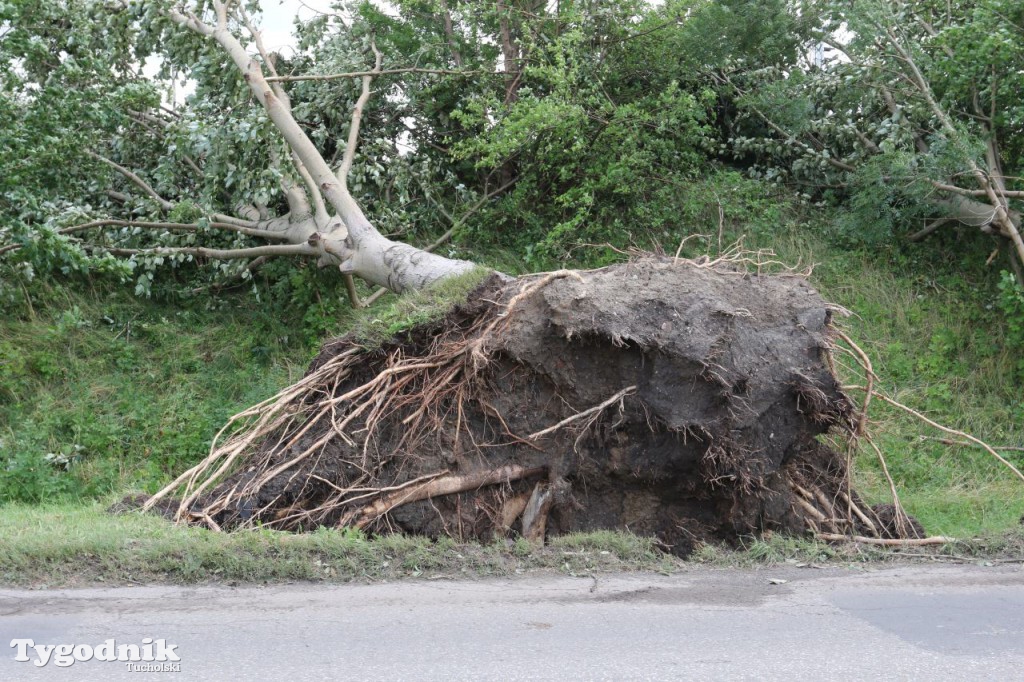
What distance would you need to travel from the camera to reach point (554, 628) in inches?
185

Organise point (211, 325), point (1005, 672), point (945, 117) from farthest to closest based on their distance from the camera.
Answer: point (211, 325), point (945, 117), point (1005, 672)

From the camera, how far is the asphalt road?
4.15 meters

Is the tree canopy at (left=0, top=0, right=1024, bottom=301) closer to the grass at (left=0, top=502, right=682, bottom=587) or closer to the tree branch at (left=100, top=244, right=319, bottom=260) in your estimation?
the tree branch at (left=100, top=244, right=319, bottom=260)

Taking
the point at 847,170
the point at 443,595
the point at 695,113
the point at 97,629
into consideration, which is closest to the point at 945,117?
the point at 847,170

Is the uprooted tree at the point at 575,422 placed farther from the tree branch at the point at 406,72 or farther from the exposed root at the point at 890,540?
the tree branch at the point at 406,72

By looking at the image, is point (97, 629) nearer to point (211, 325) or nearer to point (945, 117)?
point (211, 325)

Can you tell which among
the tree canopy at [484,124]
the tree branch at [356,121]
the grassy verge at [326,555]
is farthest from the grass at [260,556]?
the tree branch at [356,121]

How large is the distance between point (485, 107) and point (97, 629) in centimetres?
785

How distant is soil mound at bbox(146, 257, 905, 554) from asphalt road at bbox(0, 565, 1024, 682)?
48.1 inches

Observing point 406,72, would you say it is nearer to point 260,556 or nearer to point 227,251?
point 227,251

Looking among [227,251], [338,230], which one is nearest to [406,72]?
[338,230]

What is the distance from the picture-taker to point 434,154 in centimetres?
1205

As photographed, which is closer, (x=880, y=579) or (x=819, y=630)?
(x=819, y=630)

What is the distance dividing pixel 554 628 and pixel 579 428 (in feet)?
7.28
